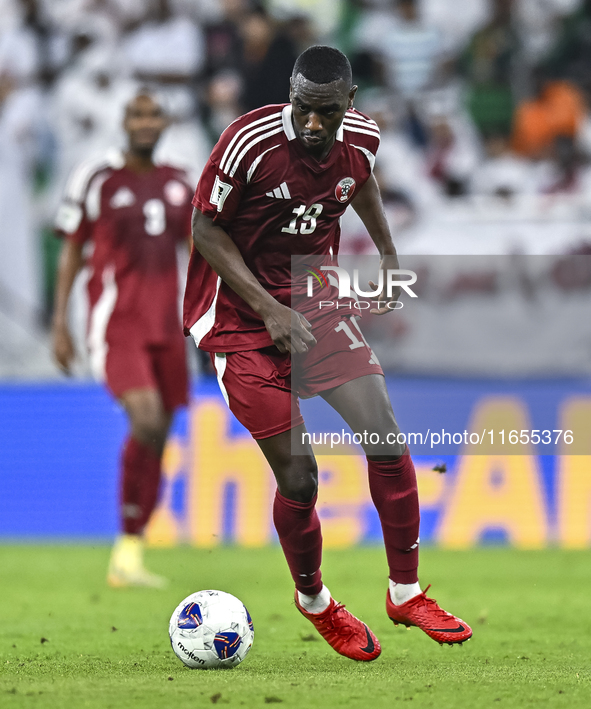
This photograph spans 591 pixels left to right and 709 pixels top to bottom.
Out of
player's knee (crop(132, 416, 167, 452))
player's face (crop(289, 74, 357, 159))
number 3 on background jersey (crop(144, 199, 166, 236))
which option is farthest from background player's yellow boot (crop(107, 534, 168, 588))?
player's face (crop(289, 74, 357, 159))

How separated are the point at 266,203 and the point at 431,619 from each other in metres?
1.79

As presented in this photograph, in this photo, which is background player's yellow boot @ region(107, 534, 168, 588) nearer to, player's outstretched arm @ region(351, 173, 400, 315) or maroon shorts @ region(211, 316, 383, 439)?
maroon shorts @ region(211, 316, 383, 439)

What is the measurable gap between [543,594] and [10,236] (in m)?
6.71

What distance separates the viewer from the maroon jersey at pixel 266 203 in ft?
15.0

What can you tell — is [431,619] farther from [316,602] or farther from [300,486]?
[300,486]

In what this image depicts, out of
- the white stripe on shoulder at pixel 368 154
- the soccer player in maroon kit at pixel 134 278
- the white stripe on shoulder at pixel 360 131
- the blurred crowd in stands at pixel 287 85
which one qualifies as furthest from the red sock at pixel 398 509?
the blurred crowd in stands at pixel 287 85

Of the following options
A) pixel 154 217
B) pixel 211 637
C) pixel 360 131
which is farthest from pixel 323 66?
pixel 154 217

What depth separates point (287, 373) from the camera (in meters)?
4.79

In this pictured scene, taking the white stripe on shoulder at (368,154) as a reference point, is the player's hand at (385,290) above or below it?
below

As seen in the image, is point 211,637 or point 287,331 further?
point 211,637

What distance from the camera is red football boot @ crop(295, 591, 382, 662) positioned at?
477cm

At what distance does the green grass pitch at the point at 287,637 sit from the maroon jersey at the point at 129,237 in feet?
5.58

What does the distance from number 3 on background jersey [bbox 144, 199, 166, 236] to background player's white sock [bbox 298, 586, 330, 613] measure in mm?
3356

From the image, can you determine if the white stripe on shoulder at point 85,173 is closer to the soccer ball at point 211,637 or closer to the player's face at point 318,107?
the player's face at point 318,107
